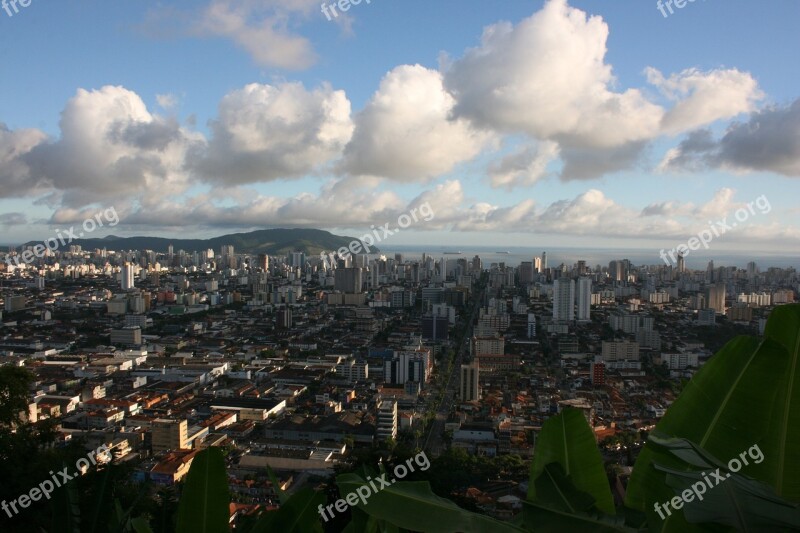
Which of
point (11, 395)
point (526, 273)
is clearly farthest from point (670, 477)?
point (526, 273)

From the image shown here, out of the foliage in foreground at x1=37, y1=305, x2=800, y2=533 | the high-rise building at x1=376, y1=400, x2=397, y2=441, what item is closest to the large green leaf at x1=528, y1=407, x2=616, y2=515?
the foliage in foreground at x1=37, y1=305, x2=800, y2=533

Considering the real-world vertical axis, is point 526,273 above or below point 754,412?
below

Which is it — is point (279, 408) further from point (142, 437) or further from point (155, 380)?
point (155, 380)

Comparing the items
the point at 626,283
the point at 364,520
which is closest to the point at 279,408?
the point at 364,520

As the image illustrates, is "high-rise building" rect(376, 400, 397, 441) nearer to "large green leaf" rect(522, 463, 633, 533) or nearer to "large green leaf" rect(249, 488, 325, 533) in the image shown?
"large green leaf" rect(249, 488, 325, 533)

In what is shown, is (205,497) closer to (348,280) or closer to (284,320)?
(284,320)

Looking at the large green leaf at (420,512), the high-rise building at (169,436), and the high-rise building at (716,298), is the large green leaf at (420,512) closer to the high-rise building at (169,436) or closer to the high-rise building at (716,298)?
the high-rise building at (169,436)
